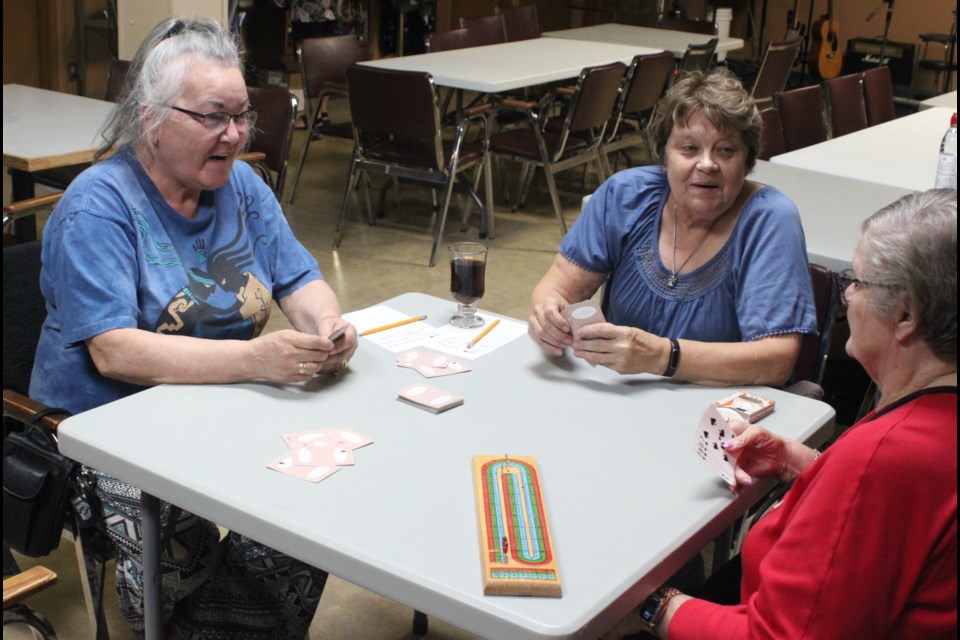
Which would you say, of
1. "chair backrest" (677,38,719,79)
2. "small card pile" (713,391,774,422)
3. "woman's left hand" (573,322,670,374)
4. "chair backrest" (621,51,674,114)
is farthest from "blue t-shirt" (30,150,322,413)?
"chair backrest" (677,38,719,79)

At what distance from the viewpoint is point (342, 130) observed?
18.5ft

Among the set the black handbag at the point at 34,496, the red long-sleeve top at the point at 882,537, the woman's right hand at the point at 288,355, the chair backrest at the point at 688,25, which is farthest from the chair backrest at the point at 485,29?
the red long-sleeve top at the point at 882,537

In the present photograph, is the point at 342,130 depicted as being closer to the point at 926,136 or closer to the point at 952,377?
the point at 926,136

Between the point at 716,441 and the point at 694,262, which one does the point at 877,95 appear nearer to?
the point at 694,262

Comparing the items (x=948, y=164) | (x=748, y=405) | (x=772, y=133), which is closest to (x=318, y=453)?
(x=748, y=405)

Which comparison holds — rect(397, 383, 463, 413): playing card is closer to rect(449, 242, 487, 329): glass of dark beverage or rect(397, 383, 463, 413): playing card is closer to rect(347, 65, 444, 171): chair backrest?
rect(449, 242, 487, 329): glass of dark beverage

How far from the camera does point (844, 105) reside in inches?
201

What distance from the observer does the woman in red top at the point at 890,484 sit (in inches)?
47.5

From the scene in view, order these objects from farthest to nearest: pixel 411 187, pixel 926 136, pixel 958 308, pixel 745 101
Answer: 1. pixel 411 187
2. pixel 926 136
3. pixel 745 101
4. pixel 958 308

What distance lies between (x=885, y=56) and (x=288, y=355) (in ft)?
32.5

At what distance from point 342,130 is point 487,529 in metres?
4.43

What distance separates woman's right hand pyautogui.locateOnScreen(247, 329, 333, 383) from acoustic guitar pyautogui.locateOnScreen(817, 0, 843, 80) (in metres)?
10.1

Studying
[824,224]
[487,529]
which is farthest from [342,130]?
[487,529]

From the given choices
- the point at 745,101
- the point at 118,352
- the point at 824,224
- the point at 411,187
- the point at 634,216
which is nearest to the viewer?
the point at 118,352
